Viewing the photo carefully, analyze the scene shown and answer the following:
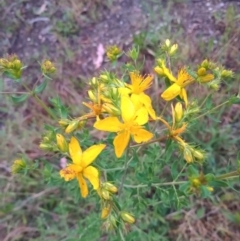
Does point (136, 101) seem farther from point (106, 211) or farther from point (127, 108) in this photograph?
point (106, 211)

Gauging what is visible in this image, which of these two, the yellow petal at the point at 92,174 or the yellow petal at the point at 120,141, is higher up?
the yellow petal at the point at 120,141

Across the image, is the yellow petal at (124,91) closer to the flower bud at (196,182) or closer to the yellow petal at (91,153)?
the yellow petal at (91,153)

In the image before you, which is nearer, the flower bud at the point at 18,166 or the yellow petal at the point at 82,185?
the yellow petal at the point at 82,185

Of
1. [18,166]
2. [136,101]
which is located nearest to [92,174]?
[136,101]

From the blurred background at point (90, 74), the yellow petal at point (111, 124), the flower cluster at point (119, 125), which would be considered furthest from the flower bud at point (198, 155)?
the blurred background at point (90, 74)

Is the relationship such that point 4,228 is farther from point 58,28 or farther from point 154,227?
point 58,28

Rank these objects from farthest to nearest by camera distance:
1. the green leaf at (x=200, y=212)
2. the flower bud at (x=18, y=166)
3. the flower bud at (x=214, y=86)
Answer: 1. the green leaf at (x=200, y=212)
2. the flower bud at (x=18, y=166)
3. the flower bud at (x=214, y=86)

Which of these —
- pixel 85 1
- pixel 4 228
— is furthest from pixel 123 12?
pixel 4 228
